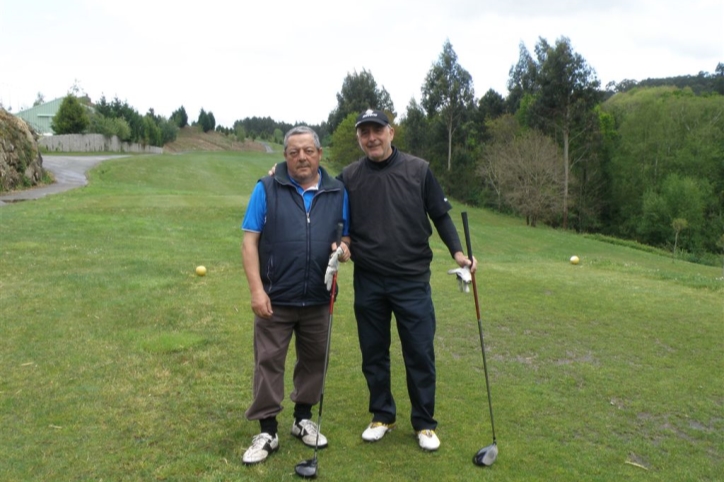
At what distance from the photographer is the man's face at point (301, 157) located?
13.4 feet

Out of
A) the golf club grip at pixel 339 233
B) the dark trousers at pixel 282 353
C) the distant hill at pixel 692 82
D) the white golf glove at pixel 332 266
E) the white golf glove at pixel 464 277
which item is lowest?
the dark trousers at pixel 282 353

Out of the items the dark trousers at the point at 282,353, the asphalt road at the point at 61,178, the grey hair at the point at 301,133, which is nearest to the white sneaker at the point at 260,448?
the dark trousers at the point at 282,353

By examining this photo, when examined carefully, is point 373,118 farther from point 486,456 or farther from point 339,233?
point 486,456

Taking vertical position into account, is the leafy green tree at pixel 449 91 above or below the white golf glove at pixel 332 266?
above

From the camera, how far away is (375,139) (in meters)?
4.21

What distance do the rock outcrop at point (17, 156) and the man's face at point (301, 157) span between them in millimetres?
23163

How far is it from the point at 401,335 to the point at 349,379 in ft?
4.47

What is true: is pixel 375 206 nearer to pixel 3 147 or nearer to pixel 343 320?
pixel 343 320

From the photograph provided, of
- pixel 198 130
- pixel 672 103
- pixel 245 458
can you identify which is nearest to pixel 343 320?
pixel 245 458

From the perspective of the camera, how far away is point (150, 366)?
566cm

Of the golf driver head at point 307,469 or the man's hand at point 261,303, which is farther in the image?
the man's hand at point 261,303

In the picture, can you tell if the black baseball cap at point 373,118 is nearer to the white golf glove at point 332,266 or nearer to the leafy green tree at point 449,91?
the white golf glove at point 332,266

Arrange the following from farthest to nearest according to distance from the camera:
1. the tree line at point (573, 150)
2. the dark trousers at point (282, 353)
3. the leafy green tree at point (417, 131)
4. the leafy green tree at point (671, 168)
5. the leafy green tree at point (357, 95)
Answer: the leafy green tree at point (357, 95)
the leafy green tree at point (417, 131)
the leafy green tree at point (671, 168)
the tree line at point (573, 150)
the dark trousers at point (282, 353)

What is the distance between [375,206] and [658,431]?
276 centimetres
